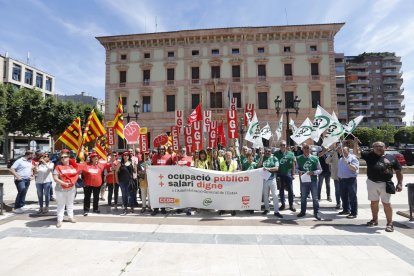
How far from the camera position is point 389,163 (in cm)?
604

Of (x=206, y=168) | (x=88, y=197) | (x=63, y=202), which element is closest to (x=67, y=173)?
(x=63, y=202)

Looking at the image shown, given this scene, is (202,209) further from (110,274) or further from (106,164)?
(110,274)

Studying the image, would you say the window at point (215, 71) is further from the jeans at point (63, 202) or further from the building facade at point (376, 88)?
the building facade at point (376, 88)

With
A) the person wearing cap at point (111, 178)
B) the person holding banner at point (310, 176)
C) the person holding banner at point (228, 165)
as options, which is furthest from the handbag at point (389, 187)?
the person wearing cap at point (111, 178)

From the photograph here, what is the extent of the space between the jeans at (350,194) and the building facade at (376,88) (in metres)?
80.9

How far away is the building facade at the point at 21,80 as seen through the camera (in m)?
45.6

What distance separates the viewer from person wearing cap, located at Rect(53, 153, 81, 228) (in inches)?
260

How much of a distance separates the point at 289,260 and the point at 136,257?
8.07ft

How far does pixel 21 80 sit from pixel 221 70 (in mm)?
38749

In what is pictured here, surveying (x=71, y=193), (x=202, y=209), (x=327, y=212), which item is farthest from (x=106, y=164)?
(x=327, y=212)

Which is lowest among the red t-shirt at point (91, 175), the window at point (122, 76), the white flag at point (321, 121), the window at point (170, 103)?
the red t-shirt at point (91, 175)

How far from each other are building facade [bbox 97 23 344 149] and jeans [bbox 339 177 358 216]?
2501 centimetres

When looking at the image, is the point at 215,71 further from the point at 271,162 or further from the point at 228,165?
the point at 271,162

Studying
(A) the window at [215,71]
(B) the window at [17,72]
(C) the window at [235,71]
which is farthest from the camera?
(B) the window at [17,72]
